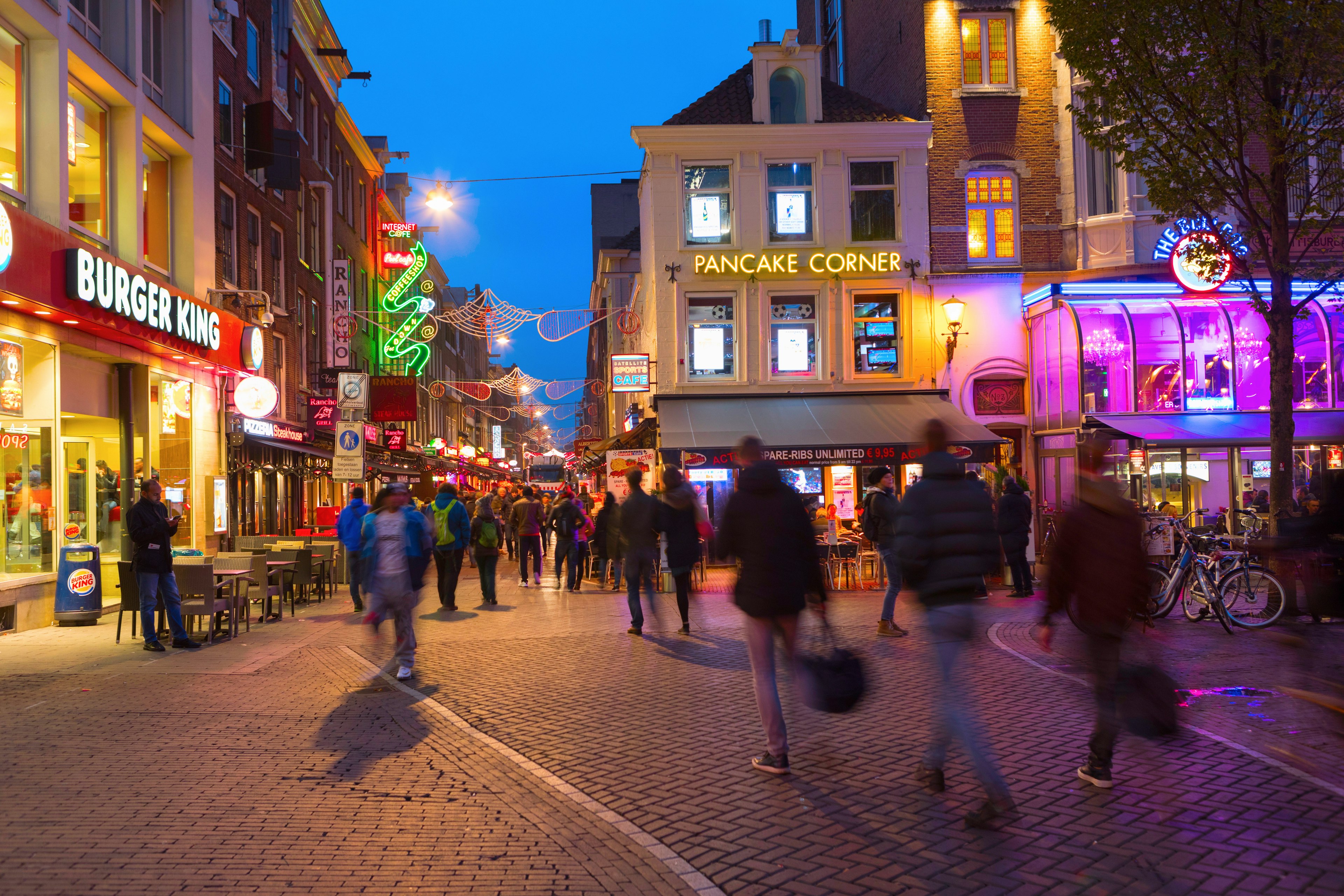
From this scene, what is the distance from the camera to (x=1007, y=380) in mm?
24141

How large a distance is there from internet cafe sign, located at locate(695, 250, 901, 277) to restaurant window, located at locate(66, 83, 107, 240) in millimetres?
12024

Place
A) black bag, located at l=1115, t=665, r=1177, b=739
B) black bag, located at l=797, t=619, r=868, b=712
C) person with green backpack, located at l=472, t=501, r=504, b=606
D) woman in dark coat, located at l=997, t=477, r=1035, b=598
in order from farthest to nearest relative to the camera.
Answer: person with green backpack, located at l=472, t=501, r=504, b=606, woman in dark coat, located at l=997, t=477, r=1035, b=598, black bag, located at l=797, t=619, r=868, b=712, black bag, located at l=1115, t=665, r=1177, b=739

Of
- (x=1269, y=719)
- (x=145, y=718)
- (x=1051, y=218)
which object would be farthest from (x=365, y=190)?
(x=1269, y=719)

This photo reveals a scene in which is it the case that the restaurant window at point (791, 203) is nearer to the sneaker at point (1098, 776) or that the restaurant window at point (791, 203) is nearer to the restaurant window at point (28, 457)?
the restaurant window at point (28, 457)

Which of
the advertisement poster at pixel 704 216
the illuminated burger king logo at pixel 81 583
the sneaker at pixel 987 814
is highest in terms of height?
the advertisement poster at pixel 704 216

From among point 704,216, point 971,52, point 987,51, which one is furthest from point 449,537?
point 987,51

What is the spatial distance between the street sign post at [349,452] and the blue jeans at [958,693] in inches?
624

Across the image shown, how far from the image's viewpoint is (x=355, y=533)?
49.8ft

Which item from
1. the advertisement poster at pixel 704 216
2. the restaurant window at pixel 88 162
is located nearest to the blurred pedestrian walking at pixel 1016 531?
the advertisement poster at pixel 704 216

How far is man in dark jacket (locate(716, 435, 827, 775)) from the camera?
19.7 ft

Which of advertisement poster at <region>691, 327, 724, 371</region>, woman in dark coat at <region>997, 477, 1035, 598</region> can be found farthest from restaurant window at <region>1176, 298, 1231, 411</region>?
advertisement poster at <region>691, 327, 724, 371</region>

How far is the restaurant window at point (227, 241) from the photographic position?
21391 millimetres

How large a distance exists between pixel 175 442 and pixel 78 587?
4761 millimetres

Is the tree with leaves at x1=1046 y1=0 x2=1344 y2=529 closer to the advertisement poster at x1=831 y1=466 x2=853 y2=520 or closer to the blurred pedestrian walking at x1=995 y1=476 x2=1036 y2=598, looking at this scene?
the blurred pedestrian walking at x1=995 y1=476 x2=1036 y2=598
